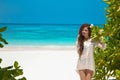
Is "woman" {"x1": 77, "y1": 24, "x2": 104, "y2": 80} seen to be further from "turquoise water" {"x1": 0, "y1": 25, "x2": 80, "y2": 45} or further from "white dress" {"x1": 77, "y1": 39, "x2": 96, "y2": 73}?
"turquoise water" {"x1": 0, "y1": 25, "x2": 80, "y2": 45}

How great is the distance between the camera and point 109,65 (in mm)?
4281

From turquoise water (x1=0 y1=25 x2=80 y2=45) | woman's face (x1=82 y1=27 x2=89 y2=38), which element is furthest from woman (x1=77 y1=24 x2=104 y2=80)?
turquoise water (x1=0 y1=25 x2=80 y2=45)

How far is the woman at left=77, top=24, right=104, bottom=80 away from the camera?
6.08m

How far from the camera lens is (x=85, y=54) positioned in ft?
20.2

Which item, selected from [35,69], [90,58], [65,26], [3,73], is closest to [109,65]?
[90,58]

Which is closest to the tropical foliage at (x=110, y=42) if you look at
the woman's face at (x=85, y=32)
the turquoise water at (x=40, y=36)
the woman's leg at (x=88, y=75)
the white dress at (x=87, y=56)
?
the white dress at (x=87, y=56)

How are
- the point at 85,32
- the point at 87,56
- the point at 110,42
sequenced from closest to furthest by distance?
1. the point at 110,42
2. the point at 87,56
3. the point at 85,32

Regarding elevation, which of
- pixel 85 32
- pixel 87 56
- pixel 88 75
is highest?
pixel 85 32

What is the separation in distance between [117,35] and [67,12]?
3476cm

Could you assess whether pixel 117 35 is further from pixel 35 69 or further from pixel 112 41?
pixel 35 69

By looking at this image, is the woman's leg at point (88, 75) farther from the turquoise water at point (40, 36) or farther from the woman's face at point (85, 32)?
the turquoise water at point (40, 36)

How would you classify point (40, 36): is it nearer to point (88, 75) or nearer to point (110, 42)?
point (88, 75)

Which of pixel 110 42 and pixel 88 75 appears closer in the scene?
pixel 110 42

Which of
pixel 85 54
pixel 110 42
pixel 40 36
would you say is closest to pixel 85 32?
pixel 85 54
